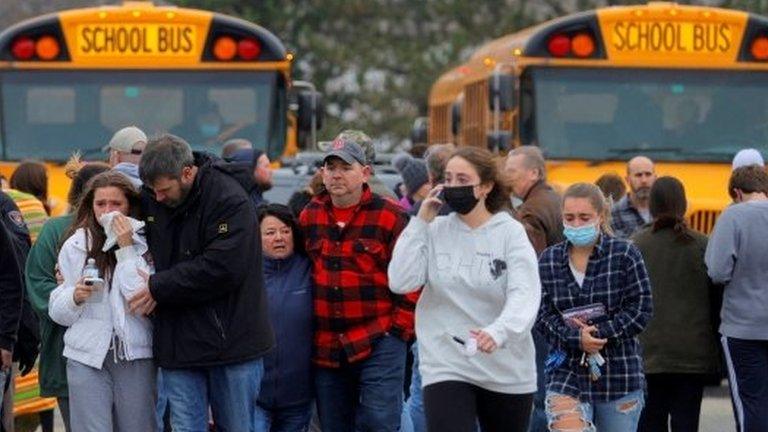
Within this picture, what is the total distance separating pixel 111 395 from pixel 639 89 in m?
8.66

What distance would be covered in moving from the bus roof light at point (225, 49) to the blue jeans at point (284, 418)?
26.6 feet

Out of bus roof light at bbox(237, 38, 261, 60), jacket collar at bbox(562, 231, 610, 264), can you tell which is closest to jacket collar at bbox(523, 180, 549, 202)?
jacket collar at bbox(562, 231, 610, 264)

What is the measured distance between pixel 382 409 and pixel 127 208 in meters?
1.40

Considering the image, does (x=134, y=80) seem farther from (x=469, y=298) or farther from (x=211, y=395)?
(x=469, y=298)

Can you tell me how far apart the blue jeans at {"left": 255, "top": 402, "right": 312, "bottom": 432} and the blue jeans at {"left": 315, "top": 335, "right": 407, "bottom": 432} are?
79 millimetres

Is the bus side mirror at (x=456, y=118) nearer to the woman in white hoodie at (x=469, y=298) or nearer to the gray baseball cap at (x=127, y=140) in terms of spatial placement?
the gray baseball cap at (x=127, y=140)

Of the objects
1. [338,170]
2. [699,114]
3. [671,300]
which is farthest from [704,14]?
[338,170]

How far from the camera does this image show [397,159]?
1355 cm

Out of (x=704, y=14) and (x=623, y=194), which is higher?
(x=704, y=14)

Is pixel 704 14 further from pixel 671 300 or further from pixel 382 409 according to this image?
pixel 382 409

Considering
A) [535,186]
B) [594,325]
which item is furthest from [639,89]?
[594,325]

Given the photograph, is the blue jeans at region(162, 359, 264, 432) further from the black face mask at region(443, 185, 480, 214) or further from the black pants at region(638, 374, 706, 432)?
the black pants at region(638, 374, 706, 432)

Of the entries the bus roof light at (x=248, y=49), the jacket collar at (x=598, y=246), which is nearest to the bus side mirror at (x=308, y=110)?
the bus roof light at (x=248, y=49)

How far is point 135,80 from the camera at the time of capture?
671 inches
